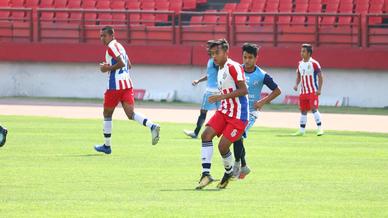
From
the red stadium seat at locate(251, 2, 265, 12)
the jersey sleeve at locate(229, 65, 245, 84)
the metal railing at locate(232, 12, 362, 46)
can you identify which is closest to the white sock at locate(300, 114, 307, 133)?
the metal railing at locate(232, 12, 362, 46)

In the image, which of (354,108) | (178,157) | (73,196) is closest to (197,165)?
(178,157)

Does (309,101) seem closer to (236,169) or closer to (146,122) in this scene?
(146,122)

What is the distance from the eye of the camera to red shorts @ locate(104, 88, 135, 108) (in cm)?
1975

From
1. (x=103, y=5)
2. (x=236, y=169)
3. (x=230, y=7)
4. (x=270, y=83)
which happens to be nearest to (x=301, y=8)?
(x=230, y=7)

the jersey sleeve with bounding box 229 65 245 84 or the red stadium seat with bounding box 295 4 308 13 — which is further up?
the jersey sleeve with bounding box 229 65 245 84

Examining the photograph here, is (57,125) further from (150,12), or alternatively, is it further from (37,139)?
(150,12)

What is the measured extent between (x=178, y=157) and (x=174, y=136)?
15.9 ft

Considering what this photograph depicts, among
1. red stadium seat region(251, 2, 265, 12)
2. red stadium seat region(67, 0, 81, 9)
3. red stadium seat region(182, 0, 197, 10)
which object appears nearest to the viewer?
red stadium seat region(251, 2, 265, 12)

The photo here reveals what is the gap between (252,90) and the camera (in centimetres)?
1622

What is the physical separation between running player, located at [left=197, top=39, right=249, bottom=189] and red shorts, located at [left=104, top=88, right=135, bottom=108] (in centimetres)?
534

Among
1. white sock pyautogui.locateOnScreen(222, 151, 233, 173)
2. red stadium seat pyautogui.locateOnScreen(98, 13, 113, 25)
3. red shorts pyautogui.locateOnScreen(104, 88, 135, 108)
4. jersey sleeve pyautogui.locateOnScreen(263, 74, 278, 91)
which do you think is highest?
jersey sleeve pyautogui.locateOnScreen(263, 74, 278, 91)

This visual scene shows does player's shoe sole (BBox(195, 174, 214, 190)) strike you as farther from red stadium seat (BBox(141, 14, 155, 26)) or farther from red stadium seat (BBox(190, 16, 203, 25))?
red stadium seat (BBox(141, 14, 155, 26))

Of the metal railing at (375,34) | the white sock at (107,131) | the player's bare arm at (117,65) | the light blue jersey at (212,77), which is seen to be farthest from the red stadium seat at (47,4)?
the white sock at (107,131)

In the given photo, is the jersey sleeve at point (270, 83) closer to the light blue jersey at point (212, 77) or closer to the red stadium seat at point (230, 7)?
the light blue jersey at point (212, 77)
